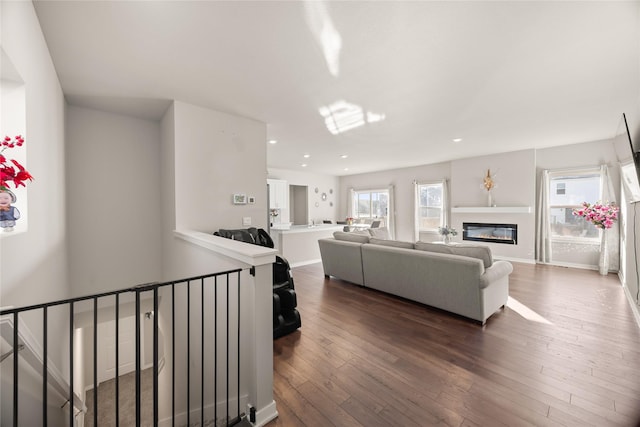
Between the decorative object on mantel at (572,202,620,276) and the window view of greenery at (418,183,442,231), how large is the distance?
3.00m

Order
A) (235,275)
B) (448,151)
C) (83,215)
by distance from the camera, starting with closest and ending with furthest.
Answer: (235,275) < (83,215) < (448,151)

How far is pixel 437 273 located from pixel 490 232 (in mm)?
4267

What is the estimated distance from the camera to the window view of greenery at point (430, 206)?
7426mm

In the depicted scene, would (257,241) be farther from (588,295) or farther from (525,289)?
(588,295)

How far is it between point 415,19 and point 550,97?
94.3 inches

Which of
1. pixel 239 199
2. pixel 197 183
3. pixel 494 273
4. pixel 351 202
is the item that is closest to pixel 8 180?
pixel 197 183

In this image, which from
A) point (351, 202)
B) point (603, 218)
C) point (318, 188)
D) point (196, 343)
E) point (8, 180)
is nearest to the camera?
point (8, 180)

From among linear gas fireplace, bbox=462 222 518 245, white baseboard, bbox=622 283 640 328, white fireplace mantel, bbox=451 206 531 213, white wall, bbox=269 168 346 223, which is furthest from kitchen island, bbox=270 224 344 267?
white baseboard, bbox=622 283 640 328

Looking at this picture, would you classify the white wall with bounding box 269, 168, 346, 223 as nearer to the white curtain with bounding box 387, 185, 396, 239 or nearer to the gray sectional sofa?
the white curtain with bounding box 387, 185, 396, 239

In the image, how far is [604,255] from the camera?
471 cm

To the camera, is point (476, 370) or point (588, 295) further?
point (588, 295)

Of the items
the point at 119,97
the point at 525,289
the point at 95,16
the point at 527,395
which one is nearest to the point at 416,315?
the point at 527,395

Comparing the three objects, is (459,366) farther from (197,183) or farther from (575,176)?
(575,176)

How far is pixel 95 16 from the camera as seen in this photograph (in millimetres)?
1728
